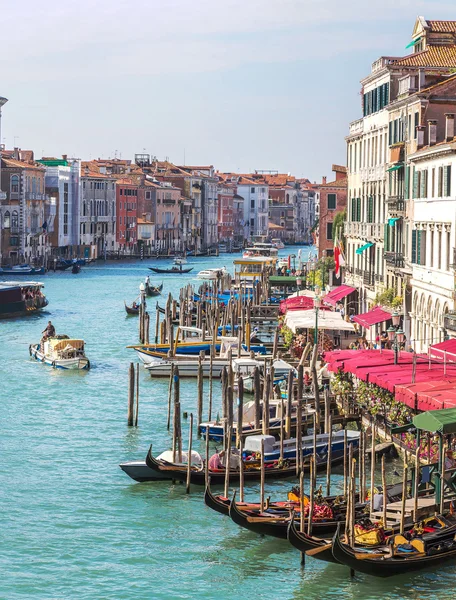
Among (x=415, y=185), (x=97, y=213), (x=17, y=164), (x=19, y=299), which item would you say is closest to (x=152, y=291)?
(x=19, y=299)

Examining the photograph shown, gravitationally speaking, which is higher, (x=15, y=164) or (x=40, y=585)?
(x=15, y=164)

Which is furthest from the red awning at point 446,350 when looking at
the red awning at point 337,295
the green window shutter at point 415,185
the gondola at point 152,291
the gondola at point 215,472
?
the gondola at point 152,291

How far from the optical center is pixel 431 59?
2745 centimetres

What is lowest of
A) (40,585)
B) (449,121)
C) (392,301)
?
(40,585)

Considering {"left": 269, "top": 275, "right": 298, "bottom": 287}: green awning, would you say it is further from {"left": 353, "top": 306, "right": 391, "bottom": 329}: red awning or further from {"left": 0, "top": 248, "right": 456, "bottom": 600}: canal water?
{"left": 0, "top": 248, "right": 456, "bottom": 600}: canal water

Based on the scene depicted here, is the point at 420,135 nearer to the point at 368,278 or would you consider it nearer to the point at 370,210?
the point at 370,210

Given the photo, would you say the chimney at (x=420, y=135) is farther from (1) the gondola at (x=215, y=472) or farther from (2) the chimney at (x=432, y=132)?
(1) the gondola at (x=215, y=472)

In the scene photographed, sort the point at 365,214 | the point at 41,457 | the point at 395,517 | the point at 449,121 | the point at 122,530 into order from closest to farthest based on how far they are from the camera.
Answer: the point at 395,517 → the point at 122,530 → the point at 41,457 → the point at 449,121 → the point at 365,214

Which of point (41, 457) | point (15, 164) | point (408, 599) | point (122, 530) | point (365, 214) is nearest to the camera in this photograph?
point (408, 599)

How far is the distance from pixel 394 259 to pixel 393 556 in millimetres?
13797

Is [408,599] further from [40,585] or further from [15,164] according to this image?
[15,164]

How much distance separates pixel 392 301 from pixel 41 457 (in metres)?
9.04

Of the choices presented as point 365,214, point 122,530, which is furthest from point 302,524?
point 365,214

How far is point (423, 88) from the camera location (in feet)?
A: 83.4
